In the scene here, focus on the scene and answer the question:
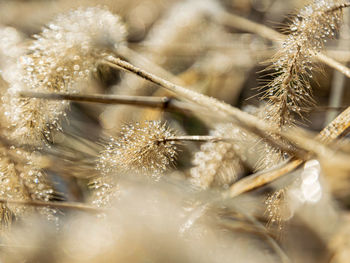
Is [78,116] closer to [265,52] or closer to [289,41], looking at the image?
[265,52]

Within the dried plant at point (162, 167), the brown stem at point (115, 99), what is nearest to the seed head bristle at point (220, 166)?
the dried plant at point (162, 167)

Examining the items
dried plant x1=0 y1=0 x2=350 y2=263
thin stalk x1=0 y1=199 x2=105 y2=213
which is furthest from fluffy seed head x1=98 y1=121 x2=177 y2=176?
thin stalk x1=0 y1=199 x2=105 y2=213

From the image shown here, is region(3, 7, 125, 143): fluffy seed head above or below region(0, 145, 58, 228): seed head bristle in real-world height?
above

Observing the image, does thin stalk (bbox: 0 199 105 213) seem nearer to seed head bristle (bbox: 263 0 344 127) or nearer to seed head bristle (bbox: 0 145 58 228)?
seed head bristle (bbox: 0 145 58 228)

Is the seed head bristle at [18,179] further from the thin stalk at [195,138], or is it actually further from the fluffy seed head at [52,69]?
the thin stalk at [195,138]

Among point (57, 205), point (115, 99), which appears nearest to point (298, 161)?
point (115, 99)

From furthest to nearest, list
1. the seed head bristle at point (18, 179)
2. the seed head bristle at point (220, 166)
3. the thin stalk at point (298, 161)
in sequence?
the seed head bristle at point (220, 166)
the seed head bristle at point (18, 179)
the thin stalk at point (298, 161)

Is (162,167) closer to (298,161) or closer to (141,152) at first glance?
(141,152)
